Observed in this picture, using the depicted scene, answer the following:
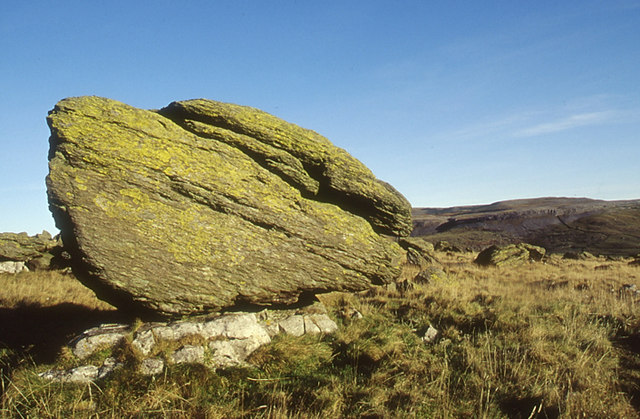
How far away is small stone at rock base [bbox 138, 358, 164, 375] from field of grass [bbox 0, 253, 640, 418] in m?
0.27

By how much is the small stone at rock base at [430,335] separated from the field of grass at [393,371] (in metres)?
0.14

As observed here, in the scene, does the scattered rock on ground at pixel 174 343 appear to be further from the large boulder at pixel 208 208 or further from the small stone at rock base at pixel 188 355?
the large boulder at pixel 208 208

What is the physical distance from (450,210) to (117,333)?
177 m

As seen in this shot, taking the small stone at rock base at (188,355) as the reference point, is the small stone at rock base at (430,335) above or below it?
below

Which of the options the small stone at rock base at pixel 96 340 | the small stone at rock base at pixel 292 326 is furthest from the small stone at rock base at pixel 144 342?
the small stone at rock base at pixel 292 326

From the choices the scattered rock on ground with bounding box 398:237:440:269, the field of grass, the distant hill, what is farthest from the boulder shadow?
the distant hill

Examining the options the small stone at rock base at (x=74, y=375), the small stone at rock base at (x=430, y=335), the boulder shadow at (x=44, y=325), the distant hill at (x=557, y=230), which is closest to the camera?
the small stone at rock base at (x=74, y=375)

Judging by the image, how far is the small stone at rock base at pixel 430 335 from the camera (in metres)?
8.88

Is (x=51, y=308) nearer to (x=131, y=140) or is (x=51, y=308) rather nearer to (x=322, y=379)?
(x=131, y=140)

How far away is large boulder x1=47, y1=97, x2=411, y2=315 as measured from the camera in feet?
25.5

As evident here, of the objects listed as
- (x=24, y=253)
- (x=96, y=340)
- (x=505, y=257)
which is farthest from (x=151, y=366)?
(x=505, y=257)

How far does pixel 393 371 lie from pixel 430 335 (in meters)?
2.26

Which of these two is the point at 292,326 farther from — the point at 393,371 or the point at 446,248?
the point at 446,248

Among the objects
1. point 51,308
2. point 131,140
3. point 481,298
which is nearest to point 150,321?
point 131,140
